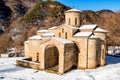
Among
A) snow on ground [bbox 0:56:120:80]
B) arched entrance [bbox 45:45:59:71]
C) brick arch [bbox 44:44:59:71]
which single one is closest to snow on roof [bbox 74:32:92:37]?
brick arch [bbox 44:44:59:71]

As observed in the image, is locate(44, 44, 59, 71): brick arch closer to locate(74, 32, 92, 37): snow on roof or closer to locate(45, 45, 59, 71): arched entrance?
locate(45, 45, 59, 71): arched entrance

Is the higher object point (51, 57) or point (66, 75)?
point (51, 57)

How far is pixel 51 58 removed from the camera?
24.4 m

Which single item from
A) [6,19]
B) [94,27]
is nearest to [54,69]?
[94,27]

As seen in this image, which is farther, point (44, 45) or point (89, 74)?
point (44, 45)

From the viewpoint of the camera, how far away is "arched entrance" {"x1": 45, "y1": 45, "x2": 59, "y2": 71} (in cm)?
2347

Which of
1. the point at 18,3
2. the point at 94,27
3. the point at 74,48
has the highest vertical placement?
the point at 18,3

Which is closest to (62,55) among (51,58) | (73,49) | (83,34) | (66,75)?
(66,75)

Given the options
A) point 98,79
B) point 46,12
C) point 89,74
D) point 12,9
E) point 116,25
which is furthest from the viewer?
point 12,9

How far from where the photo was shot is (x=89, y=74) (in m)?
20.8

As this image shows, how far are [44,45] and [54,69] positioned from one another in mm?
2945

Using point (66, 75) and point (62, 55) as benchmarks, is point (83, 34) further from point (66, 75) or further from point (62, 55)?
point (66, 75)

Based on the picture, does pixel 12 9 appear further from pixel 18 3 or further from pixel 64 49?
pixel 64 49

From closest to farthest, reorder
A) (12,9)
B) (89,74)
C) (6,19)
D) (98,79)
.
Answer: (98,79)
(89,74)
(6,19)
(12,9)
